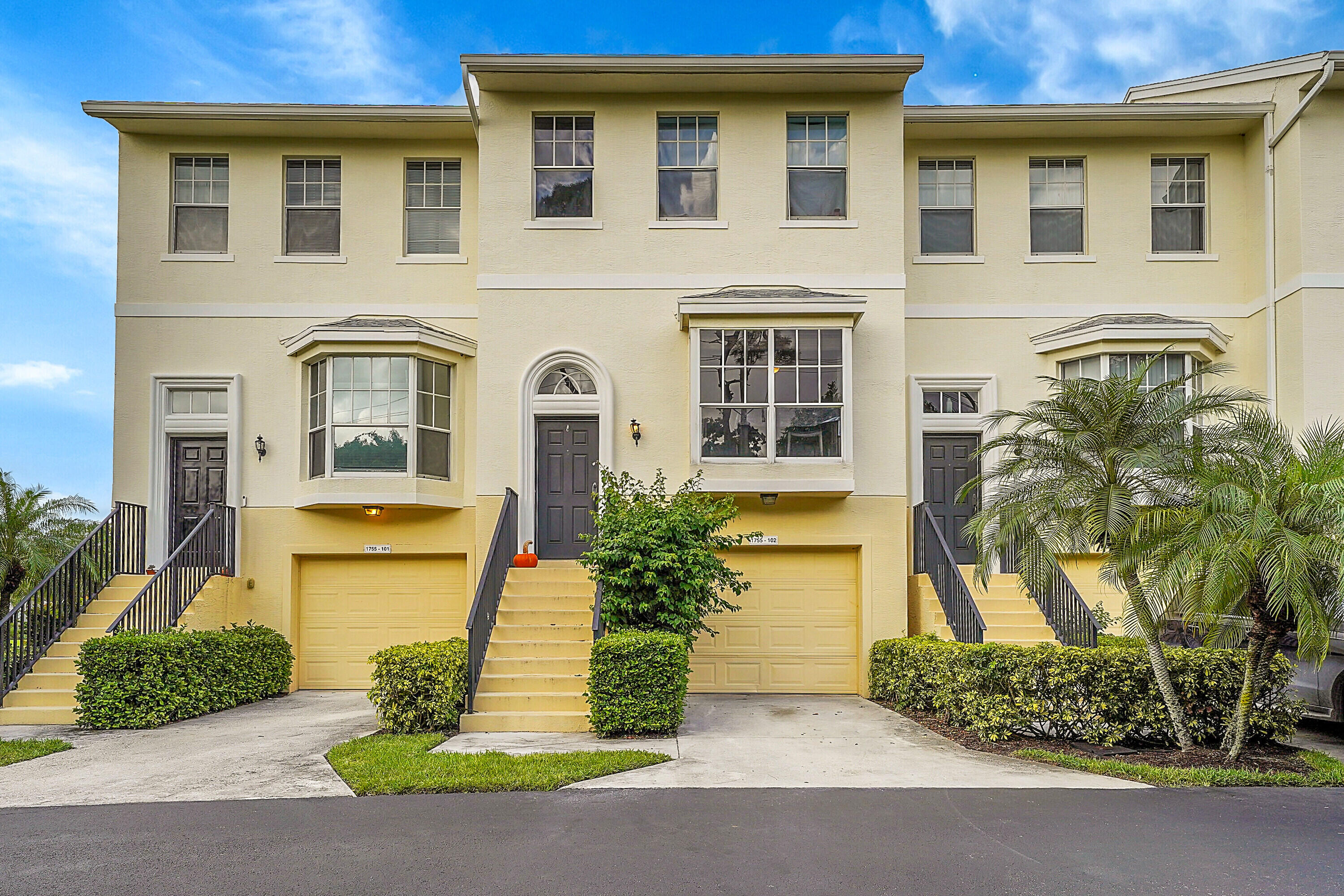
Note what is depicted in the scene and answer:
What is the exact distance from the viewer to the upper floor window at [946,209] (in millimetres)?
15055

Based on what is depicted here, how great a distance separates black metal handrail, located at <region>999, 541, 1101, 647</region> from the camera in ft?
38.8

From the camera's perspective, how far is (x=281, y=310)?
1471cm

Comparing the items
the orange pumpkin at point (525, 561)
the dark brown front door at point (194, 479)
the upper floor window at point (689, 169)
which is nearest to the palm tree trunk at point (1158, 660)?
the orange pumpkin at point (525, 561)

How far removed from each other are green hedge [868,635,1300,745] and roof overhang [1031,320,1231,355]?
5.69m

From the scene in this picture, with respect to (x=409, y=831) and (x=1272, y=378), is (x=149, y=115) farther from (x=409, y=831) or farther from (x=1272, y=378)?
(x=1272, y=378)

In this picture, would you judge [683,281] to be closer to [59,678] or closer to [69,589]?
[69,589]

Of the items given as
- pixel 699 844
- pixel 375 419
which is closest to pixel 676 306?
pixel 375 419

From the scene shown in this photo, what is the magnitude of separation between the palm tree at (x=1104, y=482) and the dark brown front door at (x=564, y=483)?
19.3 ft

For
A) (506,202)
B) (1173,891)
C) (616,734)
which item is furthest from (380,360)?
(1173,891)

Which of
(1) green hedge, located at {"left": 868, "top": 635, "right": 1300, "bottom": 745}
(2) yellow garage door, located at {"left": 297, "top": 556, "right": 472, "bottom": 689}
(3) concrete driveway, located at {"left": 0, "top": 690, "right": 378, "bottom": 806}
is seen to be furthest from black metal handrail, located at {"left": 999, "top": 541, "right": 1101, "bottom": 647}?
(2) yellow garage door, located at {"left": 297, "top": 556, "right": 472, "bottom": 689}

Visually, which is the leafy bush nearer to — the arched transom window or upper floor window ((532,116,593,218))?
the arched transom window

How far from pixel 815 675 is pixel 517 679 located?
15.3 ft

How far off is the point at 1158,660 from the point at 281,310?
1240 cm

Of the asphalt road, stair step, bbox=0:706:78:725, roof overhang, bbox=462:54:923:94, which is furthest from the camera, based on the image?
roof overhang, bbox=462:54:923:94
